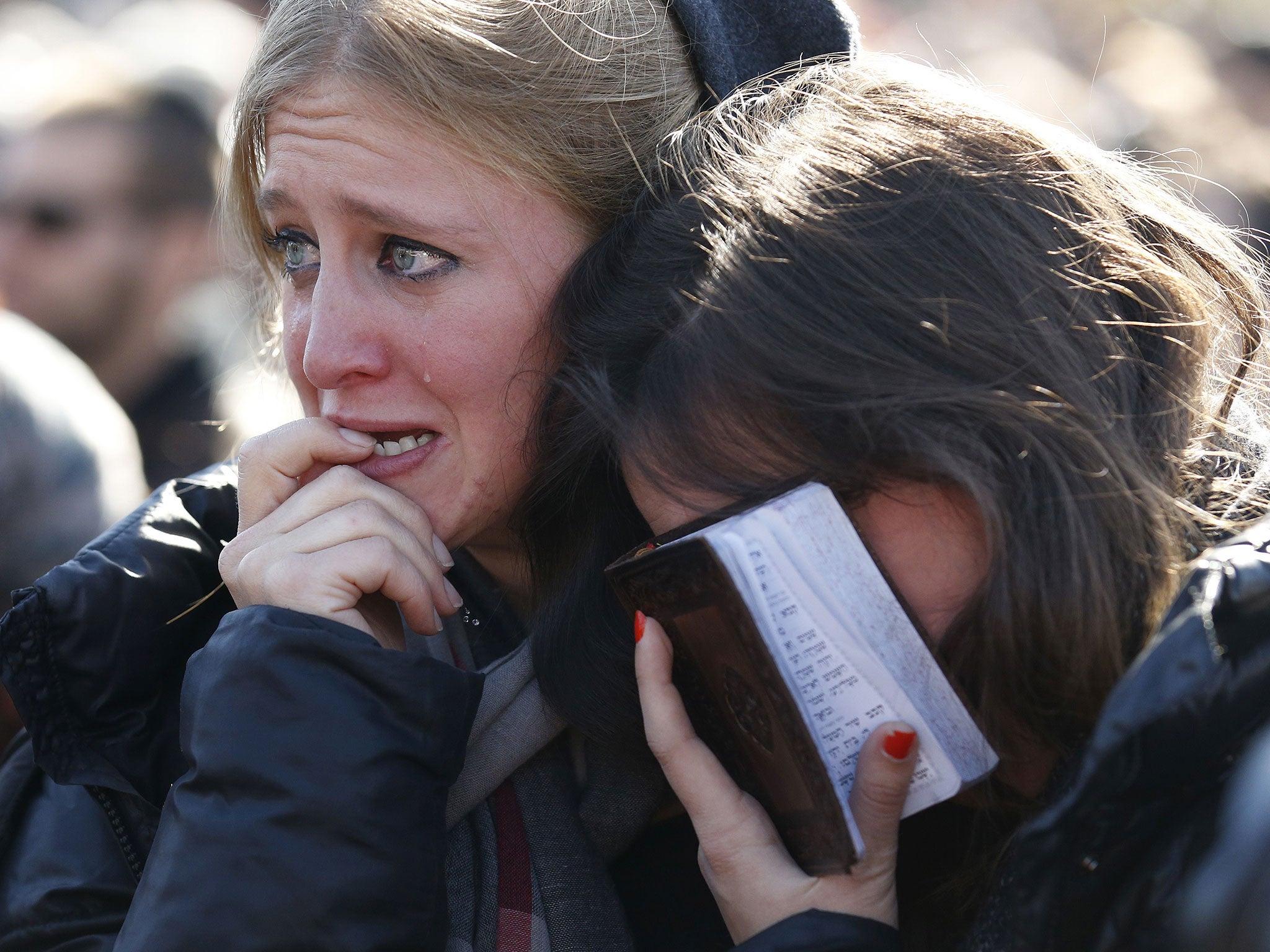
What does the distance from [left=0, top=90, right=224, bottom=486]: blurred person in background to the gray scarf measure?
2465 millimetres

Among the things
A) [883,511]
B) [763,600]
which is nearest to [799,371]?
[883,511]

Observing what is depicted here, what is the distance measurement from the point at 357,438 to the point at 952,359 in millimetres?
938

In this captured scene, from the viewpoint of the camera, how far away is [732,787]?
1500 millimetres

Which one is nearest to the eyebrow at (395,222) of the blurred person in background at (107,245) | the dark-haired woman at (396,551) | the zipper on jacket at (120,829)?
the dark-haired woman at (396,551)

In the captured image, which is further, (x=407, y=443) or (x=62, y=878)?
(x=407, y=443)

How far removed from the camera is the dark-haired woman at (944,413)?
139 centimetres

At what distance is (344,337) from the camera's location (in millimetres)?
1756

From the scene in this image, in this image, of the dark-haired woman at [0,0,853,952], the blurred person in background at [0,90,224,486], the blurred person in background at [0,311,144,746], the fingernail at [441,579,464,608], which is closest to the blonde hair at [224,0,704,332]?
the dark-haired woman at [0,0,853,952]

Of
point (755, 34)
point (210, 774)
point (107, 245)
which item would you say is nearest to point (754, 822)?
point (210, 774)

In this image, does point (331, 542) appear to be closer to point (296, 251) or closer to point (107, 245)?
point (296, 251)

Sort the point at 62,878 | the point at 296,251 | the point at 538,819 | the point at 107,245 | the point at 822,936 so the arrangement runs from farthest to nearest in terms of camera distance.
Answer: the point at 107,245, the point at 296,251, the point at 538,819, the point at 62,878, the point at 822,936

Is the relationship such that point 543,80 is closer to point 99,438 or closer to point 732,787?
point 732,787

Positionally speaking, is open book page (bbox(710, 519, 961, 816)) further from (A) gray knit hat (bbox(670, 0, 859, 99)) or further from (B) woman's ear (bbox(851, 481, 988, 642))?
(A) gray knit hat (bbox(670, 0, 859, 99))

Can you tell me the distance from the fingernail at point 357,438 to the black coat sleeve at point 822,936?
953 mm
